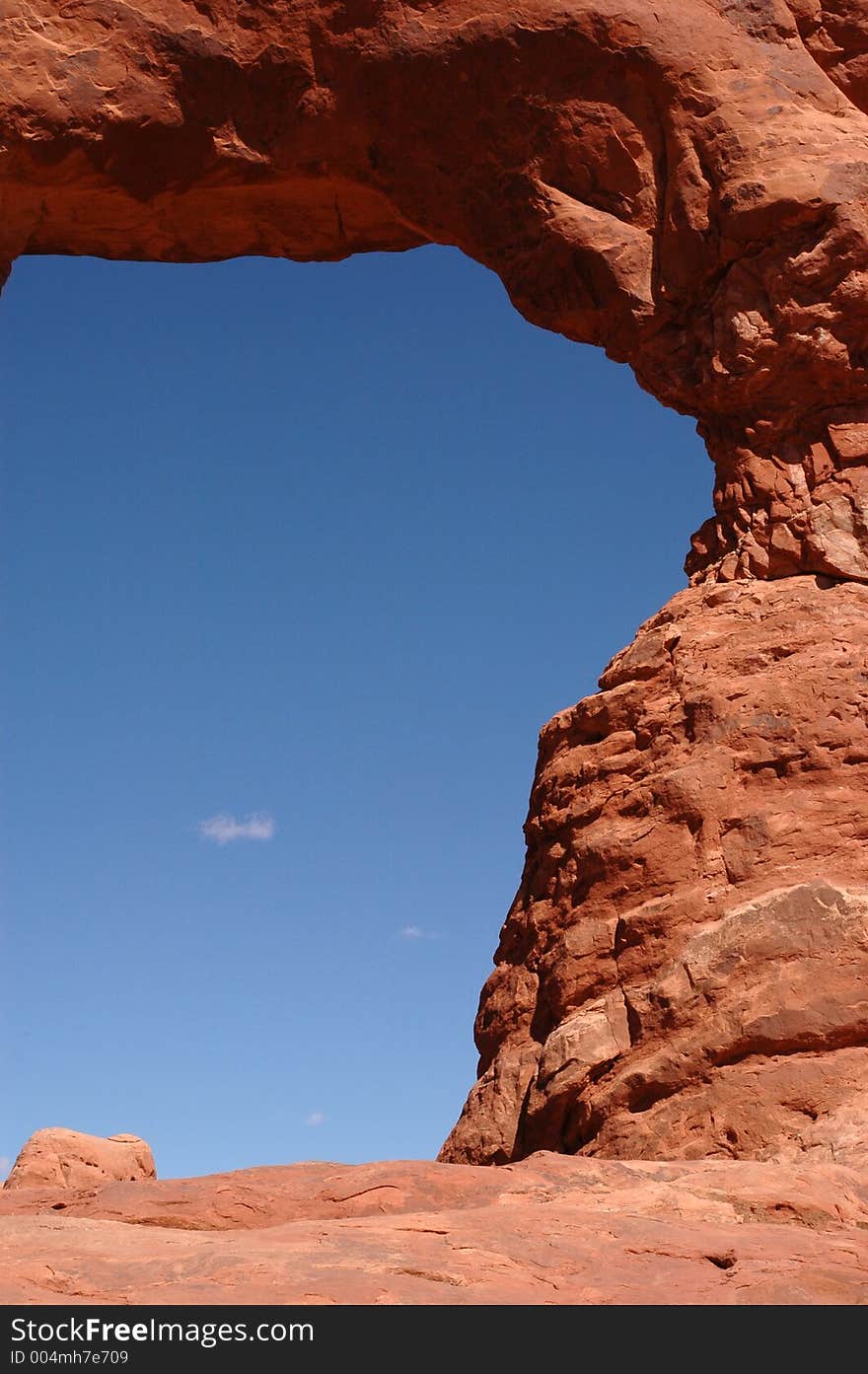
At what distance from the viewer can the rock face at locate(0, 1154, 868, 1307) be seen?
531 centimetres

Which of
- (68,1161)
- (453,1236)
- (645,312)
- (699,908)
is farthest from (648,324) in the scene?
(68,1161)

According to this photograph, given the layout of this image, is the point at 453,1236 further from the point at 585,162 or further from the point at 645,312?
the point at 585,162

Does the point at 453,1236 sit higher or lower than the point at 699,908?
lower

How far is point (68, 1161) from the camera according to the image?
12.5 m

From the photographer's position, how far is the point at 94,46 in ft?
38.7

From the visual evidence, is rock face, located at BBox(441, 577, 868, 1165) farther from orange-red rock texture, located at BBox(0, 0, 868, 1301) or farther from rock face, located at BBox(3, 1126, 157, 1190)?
rock face, located at BBox(3, 1126, 157, 1190)

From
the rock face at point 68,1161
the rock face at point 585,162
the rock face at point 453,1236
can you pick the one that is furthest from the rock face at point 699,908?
the rock face at point 68,1161

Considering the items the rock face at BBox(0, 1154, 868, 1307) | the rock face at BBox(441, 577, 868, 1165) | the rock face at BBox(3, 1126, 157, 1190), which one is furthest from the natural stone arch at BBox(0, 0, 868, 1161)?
the rock face at BBox(3, 1126, 157, 1190)

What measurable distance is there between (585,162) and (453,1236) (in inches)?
330

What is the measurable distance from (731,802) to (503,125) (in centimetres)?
564
